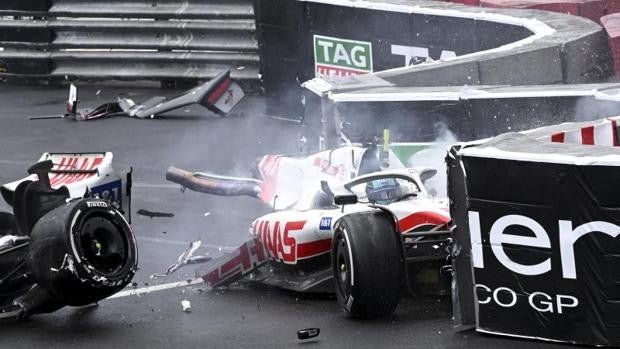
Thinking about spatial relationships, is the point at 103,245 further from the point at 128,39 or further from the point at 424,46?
the point at 128,39

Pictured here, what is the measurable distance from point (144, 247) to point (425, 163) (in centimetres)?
250

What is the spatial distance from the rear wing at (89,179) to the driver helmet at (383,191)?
178 centimetres

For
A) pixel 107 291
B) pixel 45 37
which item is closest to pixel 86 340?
pixel 107 291

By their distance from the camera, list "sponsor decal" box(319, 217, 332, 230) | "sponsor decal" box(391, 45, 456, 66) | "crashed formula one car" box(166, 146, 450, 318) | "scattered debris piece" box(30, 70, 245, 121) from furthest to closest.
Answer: "scattered debris piece" box(30, 70, 245, 121) → "sponsor decal" box(391, 45, 456, 66) → "sponsor decal" box(319, 217, 332, 230) → "crashed formula one car" box(166, 146, 450, 318)

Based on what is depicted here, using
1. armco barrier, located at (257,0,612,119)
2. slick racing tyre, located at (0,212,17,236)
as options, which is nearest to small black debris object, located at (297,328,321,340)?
slick racing tyre, located at (0,212,17,236)

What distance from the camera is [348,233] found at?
8.71m

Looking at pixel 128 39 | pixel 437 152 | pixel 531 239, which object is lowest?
pixel 531 239

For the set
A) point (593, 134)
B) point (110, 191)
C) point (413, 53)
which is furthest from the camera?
point (413, 53)

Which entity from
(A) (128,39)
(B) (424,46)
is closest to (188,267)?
(B) (424,46)

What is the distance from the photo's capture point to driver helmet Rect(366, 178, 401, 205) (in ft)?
32.1

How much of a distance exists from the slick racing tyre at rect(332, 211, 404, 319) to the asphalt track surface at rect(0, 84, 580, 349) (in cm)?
14

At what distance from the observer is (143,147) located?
17.2 meters

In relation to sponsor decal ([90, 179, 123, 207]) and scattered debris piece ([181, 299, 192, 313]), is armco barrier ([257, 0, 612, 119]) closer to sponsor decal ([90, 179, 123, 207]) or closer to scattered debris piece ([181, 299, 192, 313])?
sponsor decal ([90, 179, 123, 207])

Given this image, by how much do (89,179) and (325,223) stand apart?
75.2 inches
